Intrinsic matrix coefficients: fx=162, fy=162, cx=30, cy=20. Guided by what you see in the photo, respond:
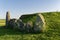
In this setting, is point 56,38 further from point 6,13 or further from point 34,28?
point 6,13

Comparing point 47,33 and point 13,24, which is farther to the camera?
point 13,24

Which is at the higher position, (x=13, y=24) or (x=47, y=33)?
(x=13, y=24)

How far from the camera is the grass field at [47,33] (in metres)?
22.9

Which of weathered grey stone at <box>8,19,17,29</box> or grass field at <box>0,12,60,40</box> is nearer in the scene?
grass field at <box>0,12,60,40</box>

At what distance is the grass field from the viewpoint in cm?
2286

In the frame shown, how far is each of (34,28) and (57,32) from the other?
3.80 metres

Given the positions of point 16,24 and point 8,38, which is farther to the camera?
point 16,24

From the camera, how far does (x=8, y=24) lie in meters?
36.2

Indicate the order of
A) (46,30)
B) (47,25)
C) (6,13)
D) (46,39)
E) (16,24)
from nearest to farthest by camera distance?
1. (46,39)
2. (46,30)
3. (47,25)
4. (16,24)
5. (6,13)

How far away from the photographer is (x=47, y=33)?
24.8 m

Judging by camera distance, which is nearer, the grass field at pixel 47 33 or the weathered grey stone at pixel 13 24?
the grass field at pixel 47 33

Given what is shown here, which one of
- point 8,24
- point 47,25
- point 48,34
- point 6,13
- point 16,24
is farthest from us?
point 6,13

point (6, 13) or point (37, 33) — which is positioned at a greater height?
point (6, 13)

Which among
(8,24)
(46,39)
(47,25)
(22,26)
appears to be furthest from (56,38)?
(8,24)
